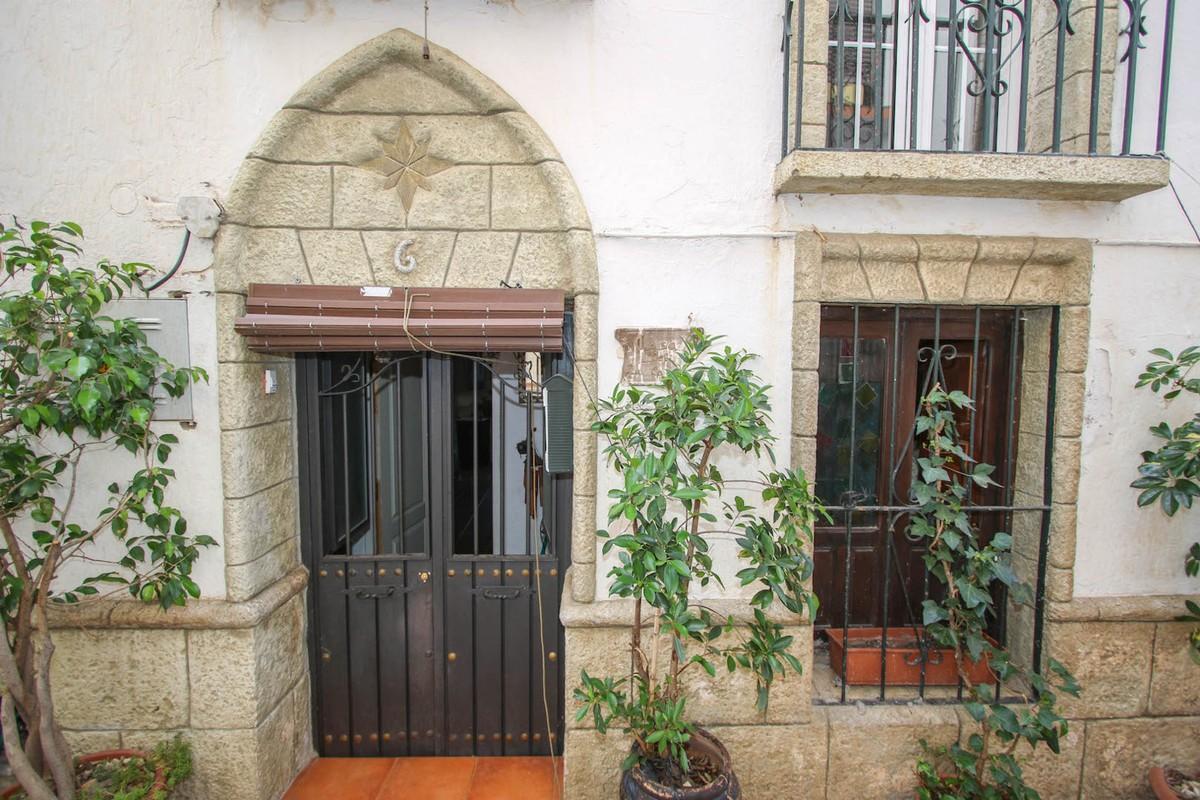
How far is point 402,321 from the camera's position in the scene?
8.83ft

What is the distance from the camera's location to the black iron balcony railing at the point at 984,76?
Answer: 2672 mm

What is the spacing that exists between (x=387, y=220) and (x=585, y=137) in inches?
40.5

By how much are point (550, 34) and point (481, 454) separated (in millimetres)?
2103

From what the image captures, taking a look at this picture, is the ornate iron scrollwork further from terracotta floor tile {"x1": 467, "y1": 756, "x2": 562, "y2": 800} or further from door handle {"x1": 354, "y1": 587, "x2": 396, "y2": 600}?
terracotta floor tile {"x1": 467, "y1": 756, "x2": 562, "y2": 800}

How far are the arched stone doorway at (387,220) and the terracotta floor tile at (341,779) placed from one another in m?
0.21

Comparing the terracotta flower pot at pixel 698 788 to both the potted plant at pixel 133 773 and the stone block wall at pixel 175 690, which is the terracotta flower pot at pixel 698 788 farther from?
the potted plant at pixel 133 773

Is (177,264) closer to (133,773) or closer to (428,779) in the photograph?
(133,773)

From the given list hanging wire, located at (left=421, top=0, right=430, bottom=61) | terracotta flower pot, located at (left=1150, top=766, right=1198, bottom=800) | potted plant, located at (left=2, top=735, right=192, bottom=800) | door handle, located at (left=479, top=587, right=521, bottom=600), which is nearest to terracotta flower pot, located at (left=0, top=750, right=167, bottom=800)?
potted plant, located at (left=2, top=735, right=192, bottom=800)

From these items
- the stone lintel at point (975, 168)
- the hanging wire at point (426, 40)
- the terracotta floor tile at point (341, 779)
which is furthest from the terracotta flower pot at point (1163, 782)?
the hanging wire at point (426, 40)

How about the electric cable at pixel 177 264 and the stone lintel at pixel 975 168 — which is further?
the electric cable at pixel 177 264

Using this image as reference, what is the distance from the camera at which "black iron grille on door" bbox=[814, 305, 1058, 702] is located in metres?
3.03

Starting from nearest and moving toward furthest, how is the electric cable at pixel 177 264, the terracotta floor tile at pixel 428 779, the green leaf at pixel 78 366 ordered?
the green leaf at pixel 78 366, the electric cable at pixel 177 264, the terracotta floor tile at pixel 428 779

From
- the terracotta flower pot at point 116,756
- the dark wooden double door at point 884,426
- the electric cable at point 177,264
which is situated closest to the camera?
the terracotta flower pot at point 116,756

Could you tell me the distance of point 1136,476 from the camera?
9.67 ft
